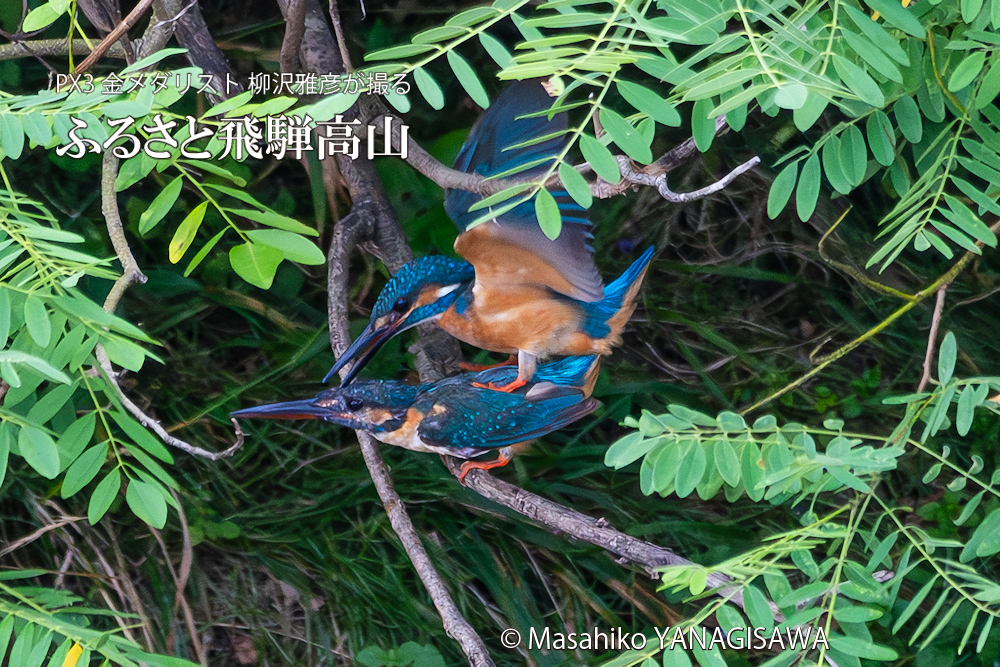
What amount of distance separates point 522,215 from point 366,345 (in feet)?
0.85

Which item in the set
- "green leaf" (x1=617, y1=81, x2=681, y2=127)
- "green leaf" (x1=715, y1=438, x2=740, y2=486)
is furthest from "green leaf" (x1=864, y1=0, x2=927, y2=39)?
"green leaf" (x1=715, y1=438, x2=740, y2=486)

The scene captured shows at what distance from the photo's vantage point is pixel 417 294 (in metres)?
1.05

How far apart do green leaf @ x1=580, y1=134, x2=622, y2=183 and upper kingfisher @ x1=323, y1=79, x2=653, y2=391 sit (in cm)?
17

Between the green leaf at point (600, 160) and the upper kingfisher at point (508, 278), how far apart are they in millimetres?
172

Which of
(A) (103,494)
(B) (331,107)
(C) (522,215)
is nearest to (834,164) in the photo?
(C) (522,215)

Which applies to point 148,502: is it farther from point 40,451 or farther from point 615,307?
point 615,307

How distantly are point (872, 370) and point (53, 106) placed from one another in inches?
51.1

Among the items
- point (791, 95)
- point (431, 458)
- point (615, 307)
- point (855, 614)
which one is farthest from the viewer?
point (431, 458)

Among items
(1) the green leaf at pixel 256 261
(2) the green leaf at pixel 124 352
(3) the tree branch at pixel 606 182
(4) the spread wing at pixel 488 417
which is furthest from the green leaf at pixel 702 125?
(2) the green leaf at pixel 124 352

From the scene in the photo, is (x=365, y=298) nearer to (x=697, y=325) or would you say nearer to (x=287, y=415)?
(x=287, y=415)

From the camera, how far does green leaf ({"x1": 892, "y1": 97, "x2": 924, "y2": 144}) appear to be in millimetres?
1016

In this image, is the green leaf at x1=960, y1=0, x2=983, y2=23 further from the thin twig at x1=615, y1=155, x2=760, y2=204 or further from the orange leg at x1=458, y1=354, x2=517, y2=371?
the orange leg at x1=458, y1=354, x2=517, y2=371

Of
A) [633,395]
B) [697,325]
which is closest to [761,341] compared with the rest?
[697,325]

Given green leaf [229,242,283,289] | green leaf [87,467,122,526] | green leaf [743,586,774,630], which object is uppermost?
green leaf [229,242,283,289]
